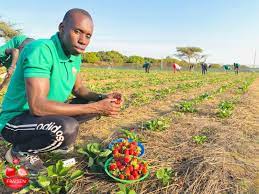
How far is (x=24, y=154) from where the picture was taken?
3146mm

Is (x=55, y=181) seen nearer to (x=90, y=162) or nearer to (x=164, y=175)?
(x=90, y=162)

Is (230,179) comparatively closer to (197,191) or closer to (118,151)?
(197,191)

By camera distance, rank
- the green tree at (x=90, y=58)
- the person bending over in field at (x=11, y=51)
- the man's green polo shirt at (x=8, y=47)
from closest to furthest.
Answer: the person bending over in field at (x=11, y=51)
the man's green polo shirt at (x=8, y=47)
the green tree at (x=90, y=58)

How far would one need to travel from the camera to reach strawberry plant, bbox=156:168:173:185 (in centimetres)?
291

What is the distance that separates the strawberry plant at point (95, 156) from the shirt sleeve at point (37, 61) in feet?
3.15

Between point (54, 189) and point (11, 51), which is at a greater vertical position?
point (11, 51)

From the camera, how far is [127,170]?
2.84 meters

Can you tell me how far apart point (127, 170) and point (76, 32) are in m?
1.35

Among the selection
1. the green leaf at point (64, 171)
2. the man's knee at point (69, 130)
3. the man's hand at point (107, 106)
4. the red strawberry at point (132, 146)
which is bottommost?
the green leaf at point (64, 171)

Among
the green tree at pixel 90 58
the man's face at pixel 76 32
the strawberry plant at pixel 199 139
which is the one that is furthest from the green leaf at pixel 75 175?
the green tree at pixel 90 58

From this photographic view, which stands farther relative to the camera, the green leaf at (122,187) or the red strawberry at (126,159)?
the red strawberry at (126,159)

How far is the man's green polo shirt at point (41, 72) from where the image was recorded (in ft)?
9.18

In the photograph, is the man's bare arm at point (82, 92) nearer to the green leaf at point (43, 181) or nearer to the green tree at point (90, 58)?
the green leaf at point (43, 181)

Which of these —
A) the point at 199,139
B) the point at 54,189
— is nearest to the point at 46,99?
the point at 54,189
